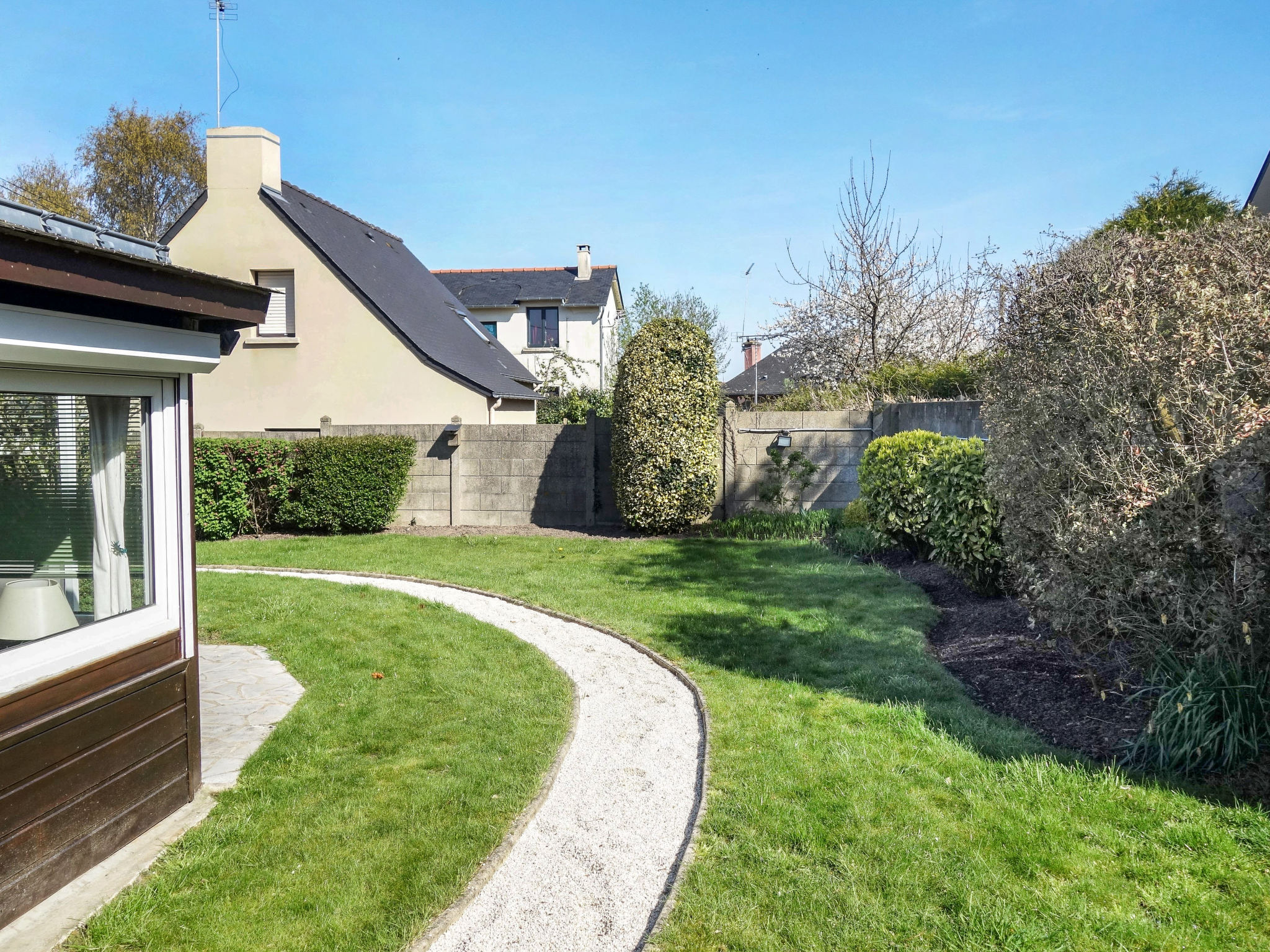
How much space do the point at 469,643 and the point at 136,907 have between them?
3699 millimetres

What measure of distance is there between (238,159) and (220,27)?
2.45m

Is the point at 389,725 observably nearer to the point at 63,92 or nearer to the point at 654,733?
the point at 654,733

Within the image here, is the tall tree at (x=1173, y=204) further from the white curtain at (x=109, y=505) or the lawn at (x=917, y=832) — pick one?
the white curtain at (x=109, y=505)

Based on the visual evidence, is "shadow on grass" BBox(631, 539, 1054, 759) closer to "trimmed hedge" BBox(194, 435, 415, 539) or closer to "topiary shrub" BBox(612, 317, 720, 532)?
"topiary shrub" BBox(612, 317, 720, 532)

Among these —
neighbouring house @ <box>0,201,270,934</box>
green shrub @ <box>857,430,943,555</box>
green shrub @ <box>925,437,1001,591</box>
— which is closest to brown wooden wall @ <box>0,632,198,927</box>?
neighbouring house @ <box>0,201,270,934</box>

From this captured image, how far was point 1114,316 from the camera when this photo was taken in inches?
169

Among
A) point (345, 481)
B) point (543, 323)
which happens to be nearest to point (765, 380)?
point (543, 323)

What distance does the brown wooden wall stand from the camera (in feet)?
9.48

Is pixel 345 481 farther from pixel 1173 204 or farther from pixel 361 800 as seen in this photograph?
pixel 1173 204

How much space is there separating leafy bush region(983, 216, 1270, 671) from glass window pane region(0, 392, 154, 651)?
4.81 meters

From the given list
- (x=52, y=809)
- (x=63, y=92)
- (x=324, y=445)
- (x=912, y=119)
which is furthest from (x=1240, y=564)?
(x=63, y=92)

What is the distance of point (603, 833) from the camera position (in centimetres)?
357

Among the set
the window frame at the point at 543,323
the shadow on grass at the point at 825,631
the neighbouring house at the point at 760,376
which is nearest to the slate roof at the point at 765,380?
the neighbouring house at the point at 760,376

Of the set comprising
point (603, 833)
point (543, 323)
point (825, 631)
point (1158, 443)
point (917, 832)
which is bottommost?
point (603, 833)
